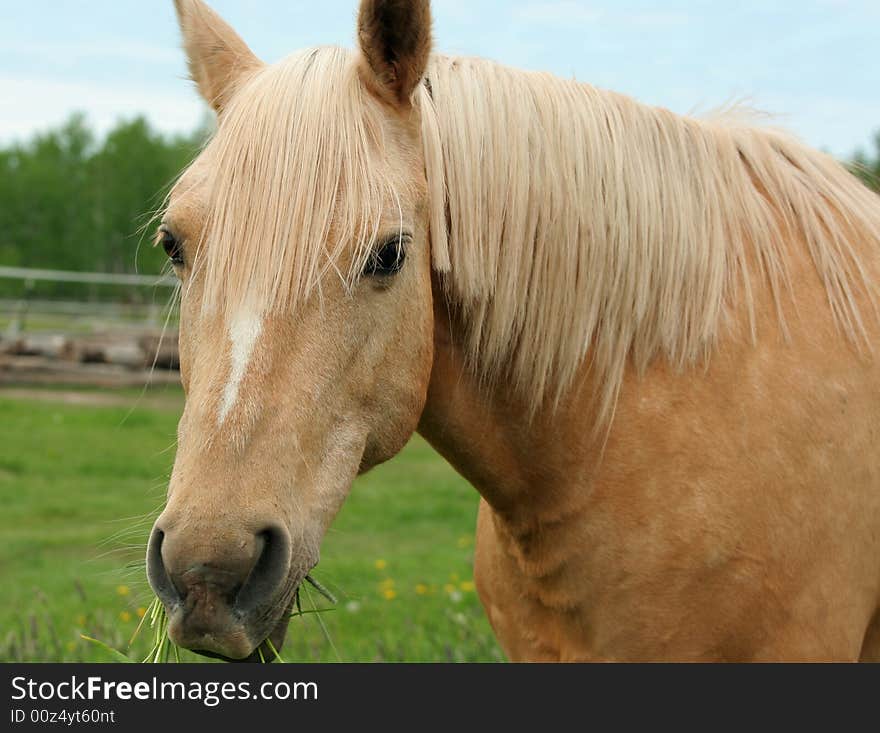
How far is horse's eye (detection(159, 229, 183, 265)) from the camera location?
2.28m

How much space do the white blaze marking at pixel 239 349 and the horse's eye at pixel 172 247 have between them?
351mm

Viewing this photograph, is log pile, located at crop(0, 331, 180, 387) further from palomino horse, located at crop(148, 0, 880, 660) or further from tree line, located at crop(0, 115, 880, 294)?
tree line, located at crop(0, 115, 880, 294)

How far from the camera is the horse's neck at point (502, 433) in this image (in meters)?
2.54

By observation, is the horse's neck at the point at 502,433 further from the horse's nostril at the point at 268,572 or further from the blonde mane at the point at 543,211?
the horse's nostril at the point at 268,572

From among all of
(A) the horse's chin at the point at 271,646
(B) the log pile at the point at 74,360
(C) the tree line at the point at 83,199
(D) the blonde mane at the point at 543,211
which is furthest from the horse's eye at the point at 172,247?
(C) the tree line at the point at 83,199

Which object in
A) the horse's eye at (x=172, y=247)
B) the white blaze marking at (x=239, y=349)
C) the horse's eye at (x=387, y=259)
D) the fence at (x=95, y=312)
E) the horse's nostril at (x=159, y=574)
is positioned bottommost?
the fence at (x=95, y=312)

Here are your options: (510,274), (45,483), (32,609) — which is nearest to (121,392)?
(45,483)

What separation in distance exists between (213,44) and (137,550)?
1588mm

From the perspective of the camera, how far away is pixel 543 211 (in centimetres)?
250

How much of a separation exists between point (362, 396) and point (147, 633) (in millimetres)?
4177

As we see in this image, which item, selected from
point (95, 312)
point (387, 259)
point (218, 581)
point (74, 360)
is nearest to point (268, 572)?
point (218, 581)

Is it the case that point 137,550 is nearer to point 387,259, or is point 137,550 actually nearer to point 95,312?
point 387,259

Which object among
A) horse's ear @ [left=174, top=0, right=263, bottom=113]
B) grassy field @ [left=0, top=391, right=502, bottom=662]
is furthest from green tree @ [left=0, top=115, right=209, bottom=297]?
horse's ear @ [left=174, top=0, right=263, bottom=113]

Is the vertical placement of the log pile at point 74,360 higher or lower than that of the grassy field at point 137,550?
lower
